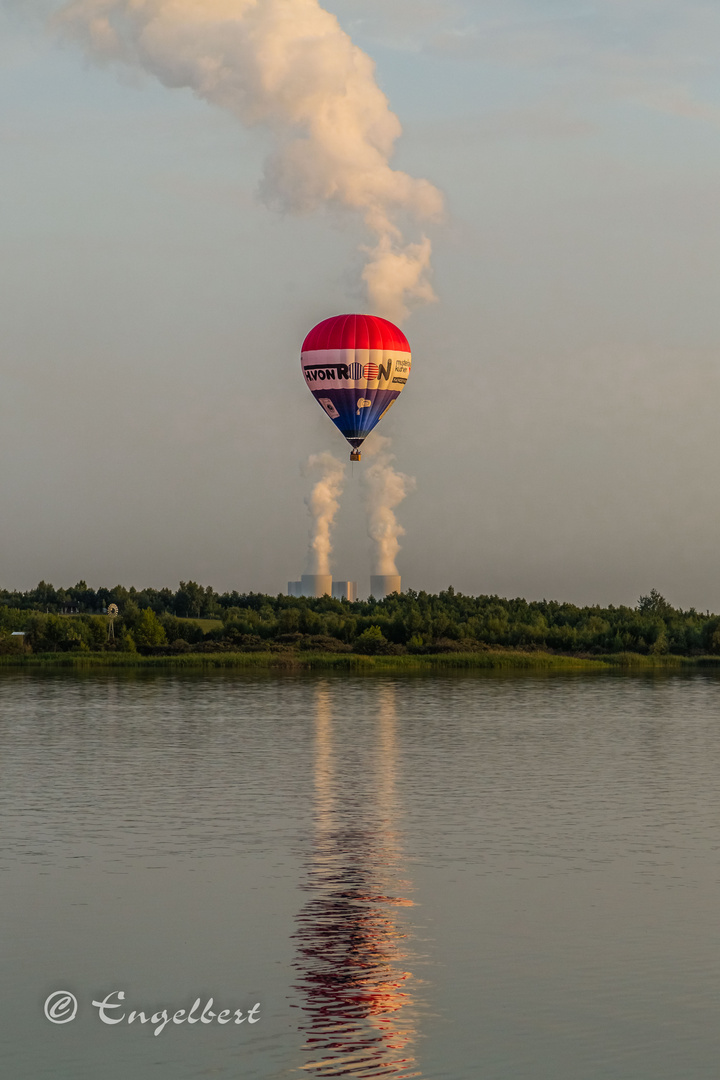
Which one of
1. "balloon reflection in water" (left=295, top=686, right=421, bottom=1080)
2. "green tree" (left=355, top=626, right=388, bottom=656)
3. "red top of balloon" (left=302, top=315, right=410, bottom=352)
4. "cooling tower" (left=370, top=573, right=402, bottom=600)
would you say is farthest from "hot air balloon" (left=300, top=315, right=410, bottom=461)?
"balloon reflection in water" (left=295, top=686, right=421, bottom=1080)

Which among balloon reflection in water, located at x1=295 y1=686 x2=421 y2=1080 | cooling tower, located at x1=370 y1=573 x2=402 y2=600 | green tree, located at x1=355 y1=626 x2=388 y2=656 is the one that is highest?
cooling tower, located at x1=370 y1=573 x2=402 y2=600

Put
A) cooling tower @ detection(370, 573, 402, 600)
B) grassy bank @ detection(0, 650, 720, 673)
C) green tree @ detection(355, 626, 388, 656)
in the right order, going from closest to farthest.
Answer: cooling tower @ detection(370, 573, 402, 600) → grassy bank @ detection(0, 650, 720, 673) → green tree @ detection(355, 626, 388, 656)

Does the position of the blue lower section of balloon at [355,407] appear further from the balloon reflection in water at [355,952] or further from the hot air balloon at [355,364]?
the balloon reflection in water at [355,952]

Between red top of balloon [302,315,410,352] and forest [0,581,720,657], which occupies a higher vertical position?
red top of balloon [302,315,410,352]

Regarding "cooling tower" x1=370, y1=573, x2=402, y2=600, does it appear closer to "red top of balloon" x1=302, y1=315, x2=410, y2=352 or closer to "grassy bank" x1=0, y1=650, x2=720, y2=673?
"grassy bank" x1=0, y1=650, x2=720, y2=673

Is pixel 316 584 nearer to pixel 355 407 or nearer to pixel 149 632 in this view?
pixel 149 632

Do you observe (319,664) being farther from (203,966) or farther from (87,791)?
(203,966)
